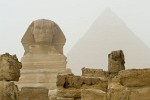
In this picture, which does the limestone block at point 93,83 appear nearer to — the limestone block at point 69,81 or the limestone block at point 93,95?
the limestone block at point 69,81

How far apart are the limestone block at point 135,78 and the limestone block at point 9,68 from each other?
359 cm

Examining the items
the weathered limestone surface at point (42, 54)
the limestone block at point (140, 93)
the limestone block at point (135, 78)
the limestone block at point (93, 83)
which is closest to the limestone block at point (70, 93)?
the limestone block at point (93, 83)

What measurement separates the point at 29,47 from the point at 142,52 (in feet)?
168

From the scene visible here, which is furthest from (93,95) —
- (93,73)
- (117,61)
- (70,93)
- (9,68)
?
(117,61)

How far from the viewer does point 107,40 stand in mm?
70812

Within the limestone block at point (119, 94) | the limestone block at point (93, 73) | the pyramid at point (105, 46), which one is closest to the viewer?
the limestone block at point (119, 94)

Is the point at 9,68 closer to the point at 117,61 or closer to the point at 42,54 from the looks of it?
the point at 117,61

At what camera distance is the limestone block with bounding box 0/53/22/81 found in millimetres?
7204

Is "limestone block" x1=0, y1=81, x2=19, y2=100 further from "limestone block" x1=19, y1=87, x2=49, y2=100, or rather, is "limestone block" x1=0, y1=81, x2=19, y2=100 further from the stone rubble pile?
the stone rubble pile

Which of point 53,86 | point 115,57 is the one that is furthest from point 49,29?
point 115,57

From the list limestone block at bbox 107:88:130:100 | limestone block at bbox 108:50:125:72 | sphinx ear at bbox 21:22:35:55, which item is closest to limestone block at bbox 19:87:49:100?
limestone block at bbox 108:50:125:72

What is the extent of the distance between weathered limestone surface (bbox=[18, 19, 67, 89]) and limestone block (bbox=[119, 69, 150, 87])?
1439 cm

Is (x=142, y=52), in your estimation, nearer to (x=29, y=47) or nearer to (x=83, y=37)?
(x=83, y=37)

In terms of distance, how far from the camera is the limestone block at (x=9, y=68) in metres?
7.20
